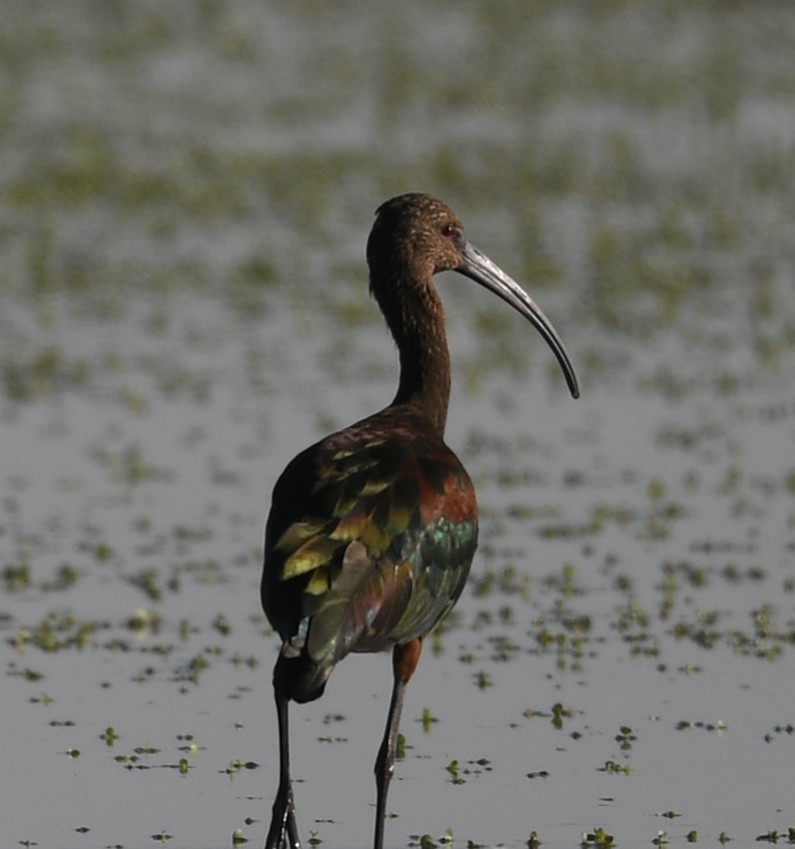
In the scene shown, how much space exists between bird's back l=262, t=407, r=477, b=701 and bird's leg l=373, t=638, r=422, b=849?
107mm

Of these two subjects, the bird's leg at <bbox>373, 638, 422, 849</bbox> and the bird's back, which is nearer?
the bird's back

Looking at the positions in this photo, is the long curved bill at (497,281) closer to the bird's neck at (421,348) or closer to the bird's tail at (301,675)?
the bird's neck at (421,348)

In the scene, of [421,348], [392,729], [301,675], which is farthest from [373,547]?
[421,348]

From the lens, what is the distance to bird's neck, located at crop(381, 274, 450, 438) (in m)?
8.09

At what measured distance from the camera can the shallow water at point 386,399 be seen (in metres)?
8.03

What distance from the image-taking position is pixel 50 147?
2198 cm

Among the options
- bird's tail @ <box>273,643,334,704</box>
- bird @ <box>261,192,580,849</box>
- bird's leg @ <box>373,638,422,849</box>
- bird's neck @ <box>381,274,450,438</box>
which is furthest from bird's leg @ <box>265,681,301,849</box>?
bird's neck @ <box>381,274,450,438</box>

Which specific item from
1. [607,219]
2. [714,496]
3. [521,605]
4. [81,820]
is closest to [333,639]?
[81,820]

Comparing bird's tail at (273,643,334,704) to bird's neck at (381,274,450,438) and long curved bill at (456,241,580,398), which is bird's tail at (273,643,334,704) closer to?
bird's neck at (381,274,450,438)

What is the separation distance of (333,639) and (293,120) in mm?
17337

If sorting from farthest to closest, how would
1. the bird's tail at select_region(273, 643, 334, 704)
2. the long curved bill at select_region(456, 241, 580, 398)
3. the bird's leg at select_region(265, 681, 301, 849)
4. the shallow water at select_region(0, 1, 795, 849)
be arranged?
the long curved bill at select_region(456, 241, 580, 398)
the shallow water at select_region(0, 1, 795, 849)
the bird's leg at select_region(265, 681, 301, 849)
the bird's tail at select_region(273, 643, 334, 704)

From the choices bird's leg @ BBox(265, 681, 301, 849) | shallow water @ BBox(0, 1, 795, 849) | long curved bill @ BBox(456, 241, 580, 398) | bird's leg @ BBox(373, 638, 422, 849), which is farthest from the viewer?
long curved bill @ BBox(456, 241, 580, 398)

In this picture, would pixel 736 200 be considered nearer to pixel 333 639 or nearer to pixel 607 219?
pixel 607 219

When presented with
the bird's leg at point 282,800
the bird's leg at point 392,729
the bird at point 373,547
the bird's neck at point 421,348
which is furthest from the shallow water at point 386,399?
the bird's neck at point 421,348
